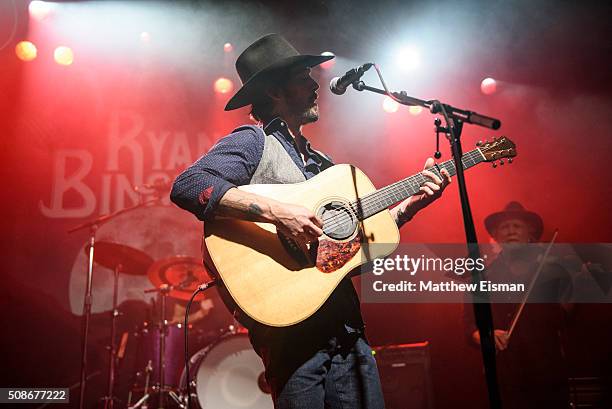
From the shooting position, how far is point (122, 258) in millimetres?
5590

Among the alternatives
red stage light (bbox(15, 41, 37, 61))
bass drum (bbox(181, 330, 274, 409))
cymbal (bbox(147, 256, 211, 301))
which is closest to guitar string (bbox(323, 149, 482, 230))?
bass drum (bbox(181, 330, 274, 409))

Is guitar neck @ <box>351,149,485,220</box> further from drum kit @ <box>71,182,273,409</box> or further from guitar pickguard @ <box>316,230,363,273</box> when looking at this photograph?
drum kit @ <box>71,182,273,409</box>

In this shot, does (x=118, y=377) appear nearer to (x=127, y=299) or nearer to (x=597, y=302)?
(x=127, y=299)

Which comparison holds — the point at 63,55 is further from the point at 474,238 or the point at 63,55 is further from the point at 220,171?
the point at 474,238

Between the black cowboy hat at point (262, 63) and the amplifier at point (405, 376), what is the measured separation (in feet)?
8.99

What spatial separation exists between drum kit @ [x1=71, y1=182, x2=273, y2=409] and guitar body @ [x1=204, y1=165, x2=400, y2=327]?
301 cm

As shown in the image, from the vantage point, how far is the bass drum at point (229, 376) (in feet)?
16.9

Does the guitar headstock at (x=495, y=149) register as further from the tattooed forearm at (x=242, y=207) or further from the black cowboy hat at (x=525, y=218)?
the black cowboy hat at (x=525, y=218)

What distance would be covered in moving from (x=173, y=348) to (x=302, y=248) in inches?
141

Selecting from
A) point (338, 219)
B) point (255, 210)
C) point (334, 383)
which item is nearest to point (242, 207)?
point (255, 210)

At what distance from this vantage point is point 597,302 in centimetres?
517

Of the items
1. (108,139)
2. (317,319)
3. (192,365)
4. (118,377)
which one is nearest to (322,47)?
(108,139)

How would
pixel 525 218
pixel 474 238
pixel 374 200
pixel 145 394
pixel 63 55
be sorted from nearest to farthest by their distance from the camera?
1. pixel 474 238
2. pixel 374 200
3. pixel 145 394
4. pixel 525 218
5. pixel 63 55

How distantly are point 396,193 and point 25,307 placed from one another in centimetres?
504
